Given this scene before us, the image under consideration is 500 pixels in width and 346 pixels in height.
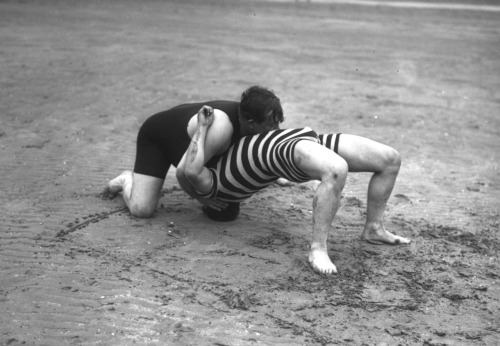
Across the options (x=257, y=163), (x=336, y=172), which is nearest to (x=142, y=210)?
(x=257, y=163)

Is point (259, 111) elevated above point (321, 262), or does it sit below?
above

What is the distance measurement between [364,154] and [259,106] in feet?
2.75

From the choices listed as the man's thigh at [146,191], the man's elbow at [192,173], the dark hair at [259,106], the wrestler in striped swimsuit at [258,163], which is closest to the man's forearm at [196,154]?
the man's elbow at [192,173]

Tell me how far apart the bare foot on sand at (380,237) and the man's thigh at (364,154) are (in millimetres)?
485

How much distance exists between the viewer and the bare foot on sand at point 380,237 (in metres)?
5.43

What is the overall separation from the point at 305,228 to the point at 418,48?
26.7 feet

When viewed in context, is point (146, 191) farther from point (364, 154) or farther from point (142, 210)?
point (364, 154)

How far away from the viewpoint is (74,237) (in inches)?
209

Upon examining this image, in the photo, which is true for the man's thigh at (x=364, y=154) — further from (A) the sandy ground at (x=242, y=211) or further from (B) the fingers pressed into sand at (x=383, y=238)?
(A) the sandy ground at (x=242, y=211)

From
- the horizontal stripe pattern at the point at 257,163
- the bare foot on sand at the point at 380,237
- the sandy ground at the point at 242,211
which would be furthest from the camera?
the bare foot on sand at the point at 380,237

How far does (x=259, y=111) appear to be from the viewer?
5.12 m

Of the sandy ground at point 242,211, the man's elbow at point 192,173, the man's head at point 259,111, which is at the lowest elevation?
the sandy ground at point 242,211

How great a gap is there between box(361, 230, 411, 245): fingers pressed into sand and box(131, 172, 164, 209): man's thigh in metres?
1.68

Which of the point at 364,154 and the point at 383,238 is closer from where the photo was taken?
the point at 364,154
